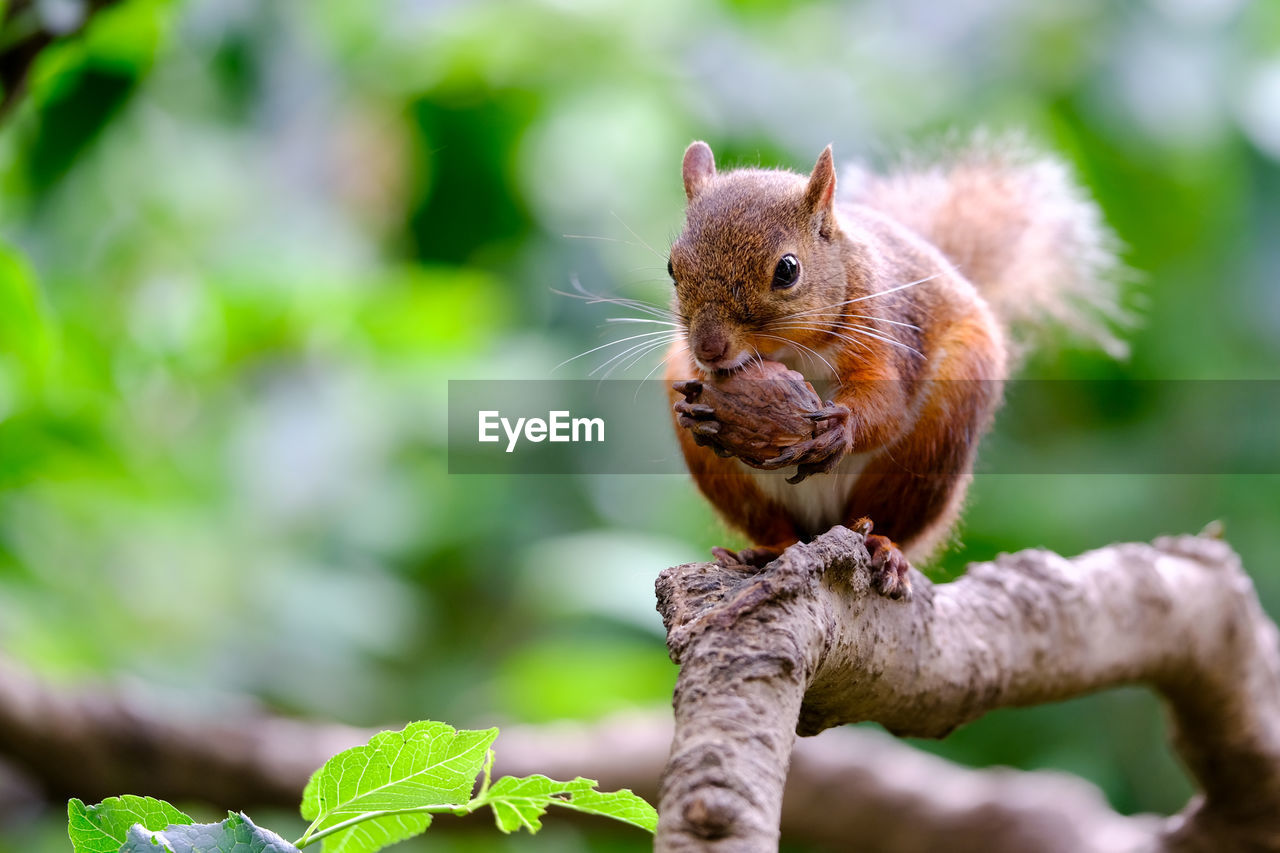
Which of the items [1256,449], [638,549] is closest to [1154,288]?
[1256,449]

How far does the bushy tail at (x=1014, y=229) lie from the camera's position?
1863mm

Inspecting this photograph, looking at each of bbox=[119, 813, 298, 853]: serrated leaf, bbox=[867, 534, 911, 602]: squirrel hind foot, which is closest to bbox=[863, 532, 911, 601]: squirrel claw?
bbox=[867, 534, 911, 602]: squirrel hind foot

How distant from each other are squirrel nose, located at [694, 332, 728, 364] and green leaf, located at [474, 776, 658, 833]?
0.58 meters

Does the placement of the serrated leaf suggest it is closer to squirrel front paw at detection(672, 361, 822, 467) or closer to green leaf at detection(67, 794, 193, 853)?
green leaf at detection(67, 794, 193, 853)

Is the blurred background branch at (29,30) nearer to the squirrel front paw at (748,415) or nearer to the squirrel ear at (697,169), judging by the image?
the squirrel ear at (697,169)

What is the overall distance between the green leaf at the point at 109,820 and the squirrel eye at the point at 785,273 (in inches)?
33.1

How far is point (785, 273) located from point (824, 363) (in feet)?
0.38

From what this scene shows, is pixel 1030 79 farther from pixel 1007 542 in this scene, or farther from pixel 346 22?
pixel 346 22

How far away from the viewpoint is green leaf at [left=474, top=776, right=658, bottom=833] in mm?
707

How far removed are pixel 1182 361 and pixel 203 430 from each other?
2415 millimetres

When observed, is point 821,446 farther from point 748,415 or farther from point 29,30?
point 29,30

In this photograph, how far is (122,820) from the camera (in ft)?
2.28

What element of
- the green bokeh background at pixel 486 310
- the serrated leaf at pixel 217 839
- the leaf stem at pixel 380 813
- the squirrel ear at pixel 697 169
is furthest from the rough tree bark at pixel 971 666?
the green bokeh background at pixel 486 310

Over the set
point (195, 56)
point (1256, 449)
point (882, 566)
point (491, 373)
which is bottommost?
point (882, 566)
